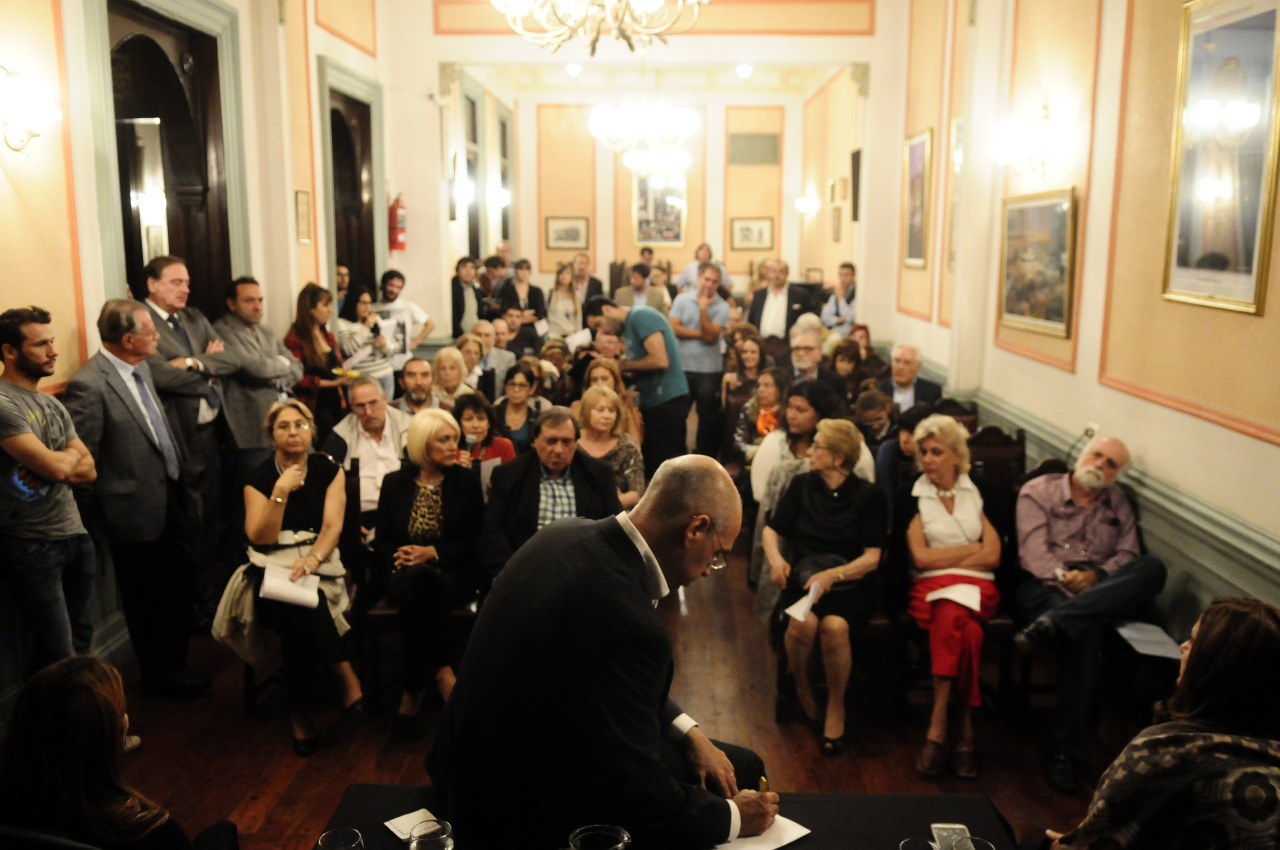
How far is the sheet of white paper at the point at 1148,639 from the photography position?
12.5ft

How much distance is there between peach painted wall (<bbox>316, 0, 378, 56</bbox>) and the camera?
7.38m

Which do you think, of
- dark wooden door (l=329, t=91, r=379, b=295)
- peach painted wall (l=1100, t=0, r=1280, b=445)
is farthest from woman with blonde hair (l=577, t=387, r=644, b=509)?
dark wooden door (l=329, t=91, r=379, b=295)

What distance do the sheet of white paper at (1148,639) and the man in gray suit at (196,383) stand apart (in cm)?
377

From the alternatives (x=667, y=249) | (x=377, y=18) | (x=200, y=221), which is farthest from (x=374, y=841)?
(x=667, y=249)

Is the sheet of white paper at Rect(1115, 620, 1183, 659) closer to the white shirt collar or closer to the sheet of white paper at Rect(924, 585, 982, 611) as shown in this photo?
the sheet of white paper at Rect(924, 585, 982, 611)

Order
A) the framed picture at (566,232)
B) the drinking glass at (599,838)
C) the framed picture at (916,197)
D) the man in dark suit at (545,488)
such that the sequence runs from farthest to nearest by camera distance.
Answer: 1. the framed picture at (566,232)
2. the framed picture at (916,197)
3. the man in dark suit at (545,488)
4. the drinking glass at (599,838)

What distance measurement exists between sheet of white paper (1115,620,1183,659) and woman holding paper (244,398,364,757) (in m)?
2.96

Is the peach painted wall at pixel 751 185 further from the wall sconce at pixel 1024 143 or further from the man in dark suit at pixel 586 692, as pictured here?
the man in dark suit at pixel 586 692

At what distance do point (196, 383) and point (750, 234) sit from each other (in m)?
12.6

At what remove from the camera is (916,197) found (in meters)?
8.85

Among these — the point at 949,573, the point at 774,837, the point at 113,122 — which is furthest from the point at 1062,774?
the point at 113,122

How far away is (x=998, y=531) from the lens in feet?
14.3

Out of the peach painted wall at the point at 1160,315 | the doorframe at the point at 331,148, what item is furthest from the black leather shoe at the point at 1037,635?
the doorframe at the point at 331,148

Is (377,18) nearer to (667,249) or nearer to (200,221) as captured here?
(200,221)
